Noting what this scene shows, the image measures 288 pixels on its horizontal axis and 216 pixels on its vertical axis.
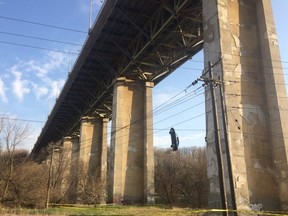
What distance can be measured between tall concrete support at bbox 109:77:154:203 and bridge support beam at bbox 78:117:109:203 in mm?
9803

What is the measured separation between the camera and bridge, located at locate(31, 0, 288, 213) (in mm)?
15195

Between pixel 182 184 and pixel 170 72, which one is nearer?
pixel 170 72

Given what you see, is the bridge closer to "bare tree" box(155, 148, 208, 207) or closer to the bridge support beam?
the bridge support beam

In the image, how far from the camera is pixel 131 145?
28.2 meters

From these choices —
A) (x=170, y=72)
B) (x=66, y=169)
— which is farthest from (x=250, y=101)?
(x=66, y=169)

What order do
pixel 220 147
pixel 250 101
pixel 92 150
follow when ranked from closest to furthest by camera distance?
pixel 220 147 < pixel 250 101 < pixel 92 150

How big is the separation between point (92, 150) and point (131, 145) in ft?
43.7

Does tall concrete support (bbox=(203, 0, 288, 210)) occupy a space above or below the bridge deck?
below

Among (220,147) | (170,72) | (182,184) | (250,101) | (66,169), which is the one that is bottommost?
(220,147)

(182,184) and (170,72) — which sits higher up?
(170,72)

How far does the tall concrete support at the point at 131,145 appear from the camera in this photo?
87.5 feet

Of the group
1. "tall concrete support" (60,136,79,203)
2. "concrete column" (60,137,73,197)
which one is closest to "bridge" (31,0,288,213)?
"tall concrete support" (60,136,79,203)

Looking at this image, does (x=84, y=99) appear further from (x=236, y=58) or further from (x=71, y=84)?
(x=236, y=58)

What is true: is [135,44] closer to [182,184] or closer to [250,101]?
[250,101]
